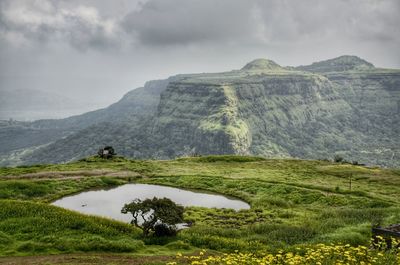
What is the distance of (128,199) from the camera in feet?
235

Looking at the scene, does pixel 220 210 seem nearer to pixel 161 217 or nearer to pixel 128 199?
pixel 128 199

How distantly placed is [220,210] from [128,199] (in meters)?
17.5

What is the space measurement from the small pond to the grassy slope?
361 centimetres

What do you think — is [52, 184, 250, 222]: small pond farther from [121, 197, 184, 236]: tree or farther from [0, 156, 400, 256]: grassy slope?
[121, 197, 184, 236]: tree

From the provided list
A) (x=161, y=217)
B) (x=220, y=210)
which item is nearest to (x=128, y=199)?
(x=220, y=210)

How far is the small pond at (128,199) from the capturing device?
65.2m

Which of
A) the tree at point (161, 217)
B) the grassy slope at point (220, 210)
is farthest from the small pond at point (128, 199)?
the tree at point (161, 217)

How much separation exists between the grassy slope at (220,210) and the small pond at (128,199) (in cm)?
361

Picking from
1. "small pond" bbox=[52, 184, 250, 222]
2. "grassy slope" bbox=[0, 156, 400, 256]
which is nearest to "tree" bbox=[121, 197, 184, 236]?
"grassy slope" bbox=[0, 156, 400, 256]

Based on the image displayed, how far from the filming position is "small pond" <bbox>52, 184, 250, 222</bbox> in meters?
65.2

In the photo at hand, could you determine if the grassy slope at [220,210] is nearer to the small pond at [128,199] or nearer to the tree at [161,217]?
the tree at [161,217]

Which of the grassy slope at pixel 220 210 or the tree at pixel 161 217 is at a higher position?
the tree at pixel 161 217

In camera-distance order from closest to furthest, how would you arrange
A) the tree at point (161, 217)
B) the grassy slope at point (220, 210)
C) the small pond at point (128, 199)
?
the grassy slope at point (220, 210) < the tree at point (161, 217) < the small pond at point (128, 199)

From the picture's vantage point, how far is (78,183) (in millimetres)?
83375
